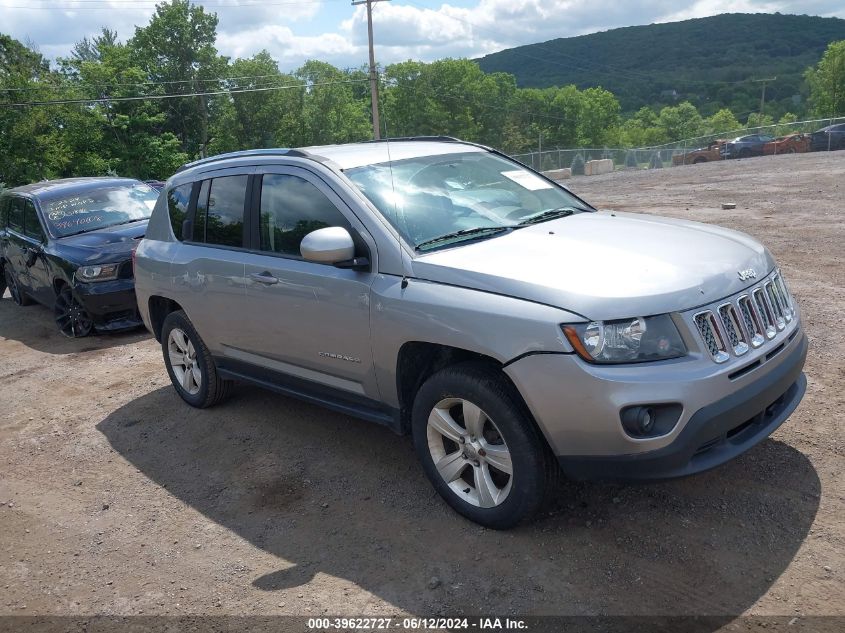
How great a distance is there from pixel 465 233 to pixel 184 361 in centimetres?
302

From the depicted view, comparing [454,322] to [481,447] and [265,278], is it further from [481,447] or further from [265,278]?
[265,278]

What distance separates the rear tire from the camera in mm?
5586

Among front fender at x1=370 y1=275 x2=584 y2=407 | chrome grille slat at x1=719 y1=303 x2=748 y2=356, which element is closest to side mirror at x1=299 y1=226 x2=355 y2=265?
front fender at x1=370 y1=275 x2=584 y2=407

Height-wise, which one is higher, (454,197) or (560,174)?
(454,197)

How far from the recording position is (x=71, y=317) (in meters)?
8.97

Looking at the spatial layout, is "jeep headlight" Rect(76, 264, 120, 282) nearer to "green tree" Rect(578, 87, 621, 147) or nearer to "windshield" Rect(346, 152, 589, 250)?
"windshield" Rect(346, 152, 589, 250)

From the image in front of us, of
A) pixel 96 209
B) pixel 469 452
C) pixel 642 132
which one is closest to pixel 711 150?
pixel 96 209

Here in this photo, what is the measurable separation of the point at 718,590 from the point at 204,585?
2377 mm

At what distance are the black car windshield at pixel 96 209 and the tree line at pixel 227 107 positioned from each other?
3009 centimetres

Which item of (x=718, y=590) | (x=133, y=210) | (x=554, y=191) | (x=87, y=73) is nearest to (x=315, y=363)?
(x=554, y=191)

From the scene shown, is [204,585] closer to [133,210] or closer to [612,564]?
[612,564]

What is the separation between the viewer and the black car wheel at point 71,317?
8875 millimetres

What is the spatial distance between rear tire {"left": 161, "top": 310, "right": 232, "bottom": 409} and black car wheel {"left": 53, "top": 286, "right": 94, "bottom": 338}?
3418 millimetres

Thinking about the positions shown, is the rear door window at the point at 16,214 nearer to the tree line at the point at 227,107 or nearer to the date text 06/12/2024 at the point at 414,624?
the date text 06/12/2024 at the point at 414,624
